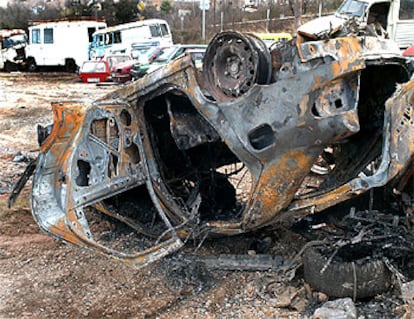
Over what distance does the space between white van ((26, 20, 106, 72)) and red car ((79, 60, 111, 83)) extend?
16.3 feet

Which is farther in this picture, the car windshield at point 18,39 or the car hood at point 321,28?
the car windshield at point 18,39

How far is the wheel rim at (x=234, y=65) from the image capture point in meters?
3.12

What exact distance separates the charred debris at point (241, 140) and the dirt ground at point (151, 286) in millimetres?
306

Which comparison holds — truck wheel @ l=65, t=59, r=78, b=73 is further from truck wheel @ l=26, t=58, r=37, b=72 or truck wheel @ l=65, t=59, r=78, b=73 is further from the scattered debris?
→ the scattered debris

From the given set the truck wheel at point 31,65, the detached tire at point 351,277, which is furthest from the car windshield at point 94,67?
the detached tire at point 351,277

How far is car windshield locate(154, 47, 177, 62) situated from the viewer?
15.6m

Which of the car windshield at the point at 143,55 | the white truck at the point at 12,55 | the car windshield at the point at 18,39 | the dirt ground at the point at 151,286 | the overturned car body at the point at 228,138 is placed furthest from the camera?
the car windshield at the point at 18,39

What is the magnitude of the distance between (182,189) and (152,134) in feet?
2.29

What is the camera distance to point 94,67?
18.0 m

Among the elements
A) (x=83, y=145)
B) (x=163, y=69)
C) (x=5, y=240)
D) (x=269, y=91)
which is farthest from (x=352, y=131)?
(x=5, y=240)

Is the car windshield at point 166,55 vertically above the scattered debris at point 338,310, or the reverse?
the car windshield at point 166,55

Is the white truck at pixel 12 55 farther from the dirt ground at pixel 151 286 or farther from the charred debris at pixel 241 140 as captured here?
the charred debris at pixel 241 140

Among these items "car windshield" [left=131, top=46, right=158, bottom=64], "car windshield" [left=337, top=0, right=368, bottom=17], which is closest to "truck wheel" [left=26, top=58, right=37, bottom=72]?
"car windshield" [left=131, top=46, right=158, bottom=64]

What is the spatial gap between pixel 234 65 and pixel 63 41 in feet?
70.2
